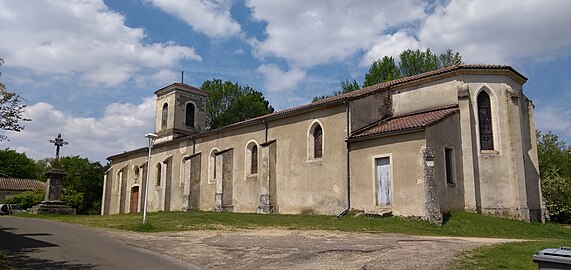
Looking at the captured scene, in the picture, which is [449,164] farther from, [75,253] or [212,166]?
[212,166]

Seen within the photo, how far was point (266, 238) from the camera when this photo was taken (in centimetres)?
1416

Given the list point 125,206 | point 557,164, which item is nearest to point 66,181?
point 125,206

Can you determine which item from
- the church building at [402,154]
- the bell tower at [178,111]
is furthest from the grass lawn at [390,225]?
the bell tower at [178,111]

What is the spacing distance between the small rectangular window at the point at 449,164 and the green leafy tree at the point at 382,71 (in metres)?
20.3

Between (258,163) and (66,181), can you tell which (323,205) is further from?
(66,181)

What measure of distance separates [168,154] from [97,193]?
72.1 feet

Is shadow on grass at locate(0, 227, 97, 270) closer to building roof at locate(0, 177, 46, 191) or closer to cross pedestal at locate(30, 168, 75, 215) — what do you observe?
cross pedestal at locate(30, 168, 75, 215)

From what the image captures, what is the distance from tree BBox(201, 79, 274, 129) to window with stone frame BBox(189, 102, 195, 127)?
10992 mm

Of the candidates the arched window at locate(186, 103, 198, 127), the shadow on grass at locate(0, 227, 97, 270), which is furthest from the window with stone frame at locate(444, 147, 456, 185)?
the arched window at locate(186, 103, 198, 127)

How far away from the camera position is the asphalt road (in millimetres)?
9680

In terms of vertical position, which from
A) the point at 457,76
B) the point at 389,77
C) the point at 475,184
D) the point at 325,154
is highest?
the point at 389,77

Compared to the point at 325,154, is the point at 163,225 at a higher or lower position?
lower

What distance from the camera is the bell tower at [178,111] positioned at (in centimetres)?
3906

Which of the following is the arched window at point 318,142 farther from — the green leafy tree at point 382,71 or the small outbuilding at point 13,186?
the small outbuilding at point 13,186
